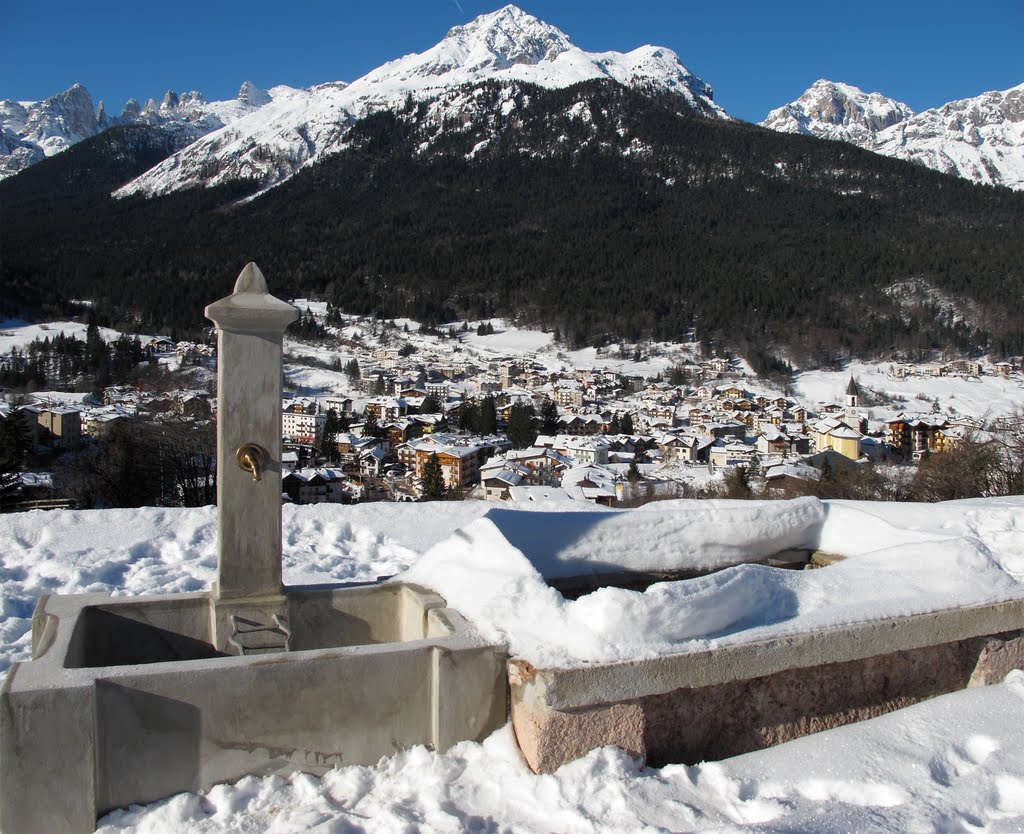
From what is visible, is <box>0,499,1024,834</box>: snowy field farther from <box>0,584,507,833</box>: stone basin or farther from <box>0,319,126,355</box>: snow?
<box>0,319,126,355</box>: snow

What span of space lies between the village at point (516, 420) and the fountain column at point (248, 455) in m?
7.54

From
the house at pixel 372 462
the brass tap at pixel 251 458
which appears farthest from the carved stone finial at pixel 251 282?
the house at pixel 372 462

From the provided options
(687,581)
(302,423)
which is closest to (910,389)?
(302,423)

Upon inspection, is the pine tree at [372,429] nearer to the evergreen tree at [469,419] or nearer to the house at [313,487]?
Answer: the evergreen tree at [469,419]

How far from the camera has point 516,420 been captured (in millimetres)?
59219

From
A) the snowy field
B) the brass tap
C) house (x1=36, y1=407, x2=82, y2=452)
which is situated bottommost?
house (x1=36, y1=407, x2=82, y2=452)

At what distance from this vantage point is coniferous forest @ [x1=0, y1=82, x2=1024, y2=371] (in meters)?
106

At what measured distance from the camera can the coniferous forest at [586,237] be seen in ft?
349

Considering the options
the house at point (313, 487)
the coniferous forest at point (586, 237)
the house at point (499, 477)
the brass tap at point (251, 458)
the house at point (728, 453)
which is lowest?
the house at point (728, 453)

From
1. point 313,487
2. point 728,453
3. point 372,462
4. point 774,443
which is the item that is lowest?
point 728,453

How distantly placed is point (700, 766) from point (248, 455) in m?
2.70

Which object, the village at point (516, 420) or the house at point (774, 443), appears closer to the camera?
the village at point (516, 420)

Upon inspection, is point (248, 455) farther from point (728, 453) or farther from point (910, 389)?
point (910, 389)

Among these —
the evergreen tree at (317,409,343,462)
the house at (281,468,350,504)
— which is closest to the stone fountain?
the house at (281,468,350,504)
